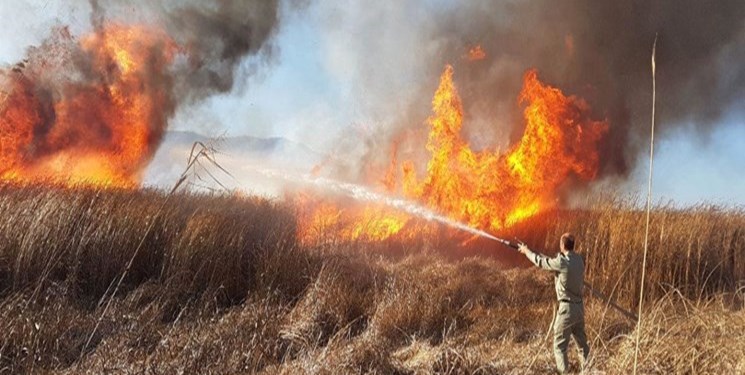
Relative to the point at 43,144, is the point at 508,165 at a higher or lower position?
higher

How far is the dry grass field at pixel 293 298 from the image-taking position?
15.9ft

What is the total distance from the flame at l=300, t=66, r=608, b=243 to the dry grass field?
390 cm

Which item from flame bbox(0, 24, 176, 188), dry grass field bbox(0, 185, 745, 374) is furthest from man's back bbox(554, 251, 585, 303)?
flame bbox(0, 24, 176, 188)

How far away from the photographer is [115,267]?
733 cm

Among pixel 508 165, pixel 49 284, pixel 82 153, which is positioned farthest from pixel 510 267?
pixel 82 153

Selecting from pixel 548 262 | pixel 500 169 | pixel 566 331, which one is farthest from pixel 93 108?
pixel 566 331

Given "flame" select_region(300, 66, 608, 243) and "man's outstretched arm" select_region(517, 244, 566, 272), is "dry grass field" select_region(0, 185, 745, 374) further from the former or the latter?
"flame" select_region(300, 66, 608, 243)

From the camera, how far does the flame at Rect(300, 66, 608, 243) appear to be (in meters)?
14.9

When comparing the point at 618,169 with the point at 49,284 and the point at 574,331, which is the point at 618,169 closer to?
the point at 574,331

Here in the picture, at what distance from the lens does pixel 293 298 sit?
752 centimetres

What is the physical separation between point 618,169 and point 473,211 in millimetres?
6482

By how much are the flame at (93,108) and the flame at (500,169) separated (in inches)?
231

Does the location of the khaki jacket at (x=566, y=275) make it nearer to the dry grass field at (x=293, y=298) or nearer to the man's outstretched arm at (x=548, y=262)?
the man's outstretched arm at (x=548, y=262)

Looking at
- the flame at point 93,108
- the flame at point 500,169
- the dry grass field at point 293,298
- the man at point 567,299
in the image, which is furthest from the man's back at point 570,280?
the flame at point 93,108
